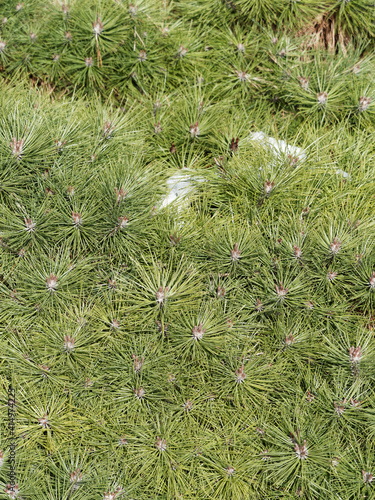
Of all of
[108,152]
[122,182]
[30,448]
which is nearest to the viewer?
[30,448]

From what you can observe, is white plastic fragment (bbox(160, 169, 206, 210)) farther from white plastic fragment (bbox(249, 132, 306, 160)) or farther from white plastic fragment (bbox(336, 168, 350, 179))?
white plastic fragment (bbox(336, 168, 350, 179))

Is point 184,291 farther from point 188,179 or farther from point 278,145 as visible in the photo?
point 278,145

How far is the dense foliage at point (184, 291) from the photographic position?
1489 mm

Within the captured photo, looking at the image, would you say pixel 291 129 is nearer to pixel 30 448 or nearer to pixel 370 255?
pixel 370 255

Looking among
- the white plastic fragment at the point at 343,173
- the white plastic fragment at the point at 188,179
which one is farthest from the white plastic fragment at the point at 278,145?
the white plastic fragment at the point at 343,173

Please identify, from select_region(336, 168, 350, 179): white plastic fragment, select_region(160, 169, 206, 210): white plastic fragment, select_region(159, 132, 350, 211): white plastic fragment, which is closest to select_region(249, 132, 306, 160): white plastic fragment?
select_region(159, 132, 350, 211): white plastic fragment

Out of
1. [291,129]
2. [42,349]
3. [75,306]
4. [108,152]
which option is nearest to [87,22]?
[108,152]

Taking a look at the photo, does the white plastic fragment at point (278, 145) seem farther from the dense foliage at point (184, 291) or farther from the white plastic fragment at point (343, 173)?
the white plastic fragment at point (343, 173)

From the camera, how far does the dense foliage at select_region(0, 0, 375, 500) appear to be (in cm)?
149

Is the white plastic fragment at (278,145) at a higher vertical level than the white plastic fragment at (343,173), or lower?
higher

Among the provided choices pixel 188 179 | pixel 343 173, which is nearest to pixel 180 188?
pixel 188 179

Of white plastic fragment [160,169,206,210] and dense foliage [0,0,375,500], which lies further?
white plastic fragment [160,169,206,210]

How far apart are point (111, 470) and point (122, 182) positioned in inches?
36.1

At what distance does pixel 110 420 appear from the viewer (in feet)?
4.95
